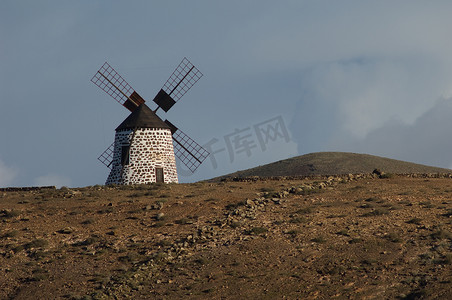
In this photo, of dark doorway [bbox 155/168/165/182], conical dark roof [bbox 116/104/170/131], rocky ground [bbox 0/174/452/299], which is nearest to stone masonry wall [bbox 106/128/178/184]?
dark doorway [bbox 155/168/165/182]

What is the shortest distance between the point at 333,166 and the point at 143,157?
2999 centimetres

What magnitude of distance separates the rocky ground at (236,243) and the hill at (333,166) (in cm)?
3009

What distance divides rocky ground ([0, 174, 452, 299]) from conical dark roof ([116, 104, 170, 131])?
28.3 ft

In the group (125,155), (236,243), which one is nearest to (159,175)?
(125,155)

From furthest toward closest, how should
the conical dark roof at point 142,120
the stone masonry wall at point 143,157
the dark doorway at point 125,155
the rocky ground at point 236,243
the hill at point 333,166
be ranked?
the hill at point 333,166
the conical dark roof at point 142,120
the dark doorway at point 125,155
the stone masonry wall at point 143,157
the rocky ground at point 236,243

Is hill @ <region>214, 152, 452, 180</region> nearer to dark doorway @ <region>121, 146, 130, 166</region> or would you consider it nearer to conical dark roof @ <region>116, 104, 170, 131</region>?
conical dark roof @ <region>116, 104, 170, 131</region>

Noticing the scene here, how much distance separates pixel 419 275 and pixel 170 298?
9743mm

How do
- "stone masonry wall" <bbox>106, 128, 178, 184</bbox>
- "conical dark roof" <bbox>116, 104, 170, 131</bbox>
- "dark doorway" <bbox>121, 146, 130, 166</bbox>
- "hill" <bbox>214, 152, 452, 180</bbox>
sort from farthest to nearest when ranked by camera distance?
"hill" <bbox>214, 152, 452, 180</bbox> → "conical dark roof" <bbox>116, 104, 170, 131</bbox> → "dark doorway" <bbox>121, 146, 130, 166</bbox> → "stone masonry wall" <bbox>106, 128, 178, 184</bbox>

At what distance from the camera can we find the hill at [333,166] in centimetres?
7309

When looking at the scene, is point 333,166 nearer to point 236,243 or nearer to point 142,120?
point 142,120

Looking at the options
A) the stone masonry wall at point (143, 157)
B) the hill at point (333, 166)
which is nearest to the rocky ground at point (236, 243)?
the stone masonry wall at point (143, 157)

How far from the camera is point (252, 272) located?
27.5 m

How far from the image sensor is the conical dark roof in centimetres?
5034

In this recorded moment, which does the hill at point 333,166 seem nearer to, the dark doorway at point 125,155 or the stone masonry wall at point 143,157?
the stone masonry wall at point 143,157
